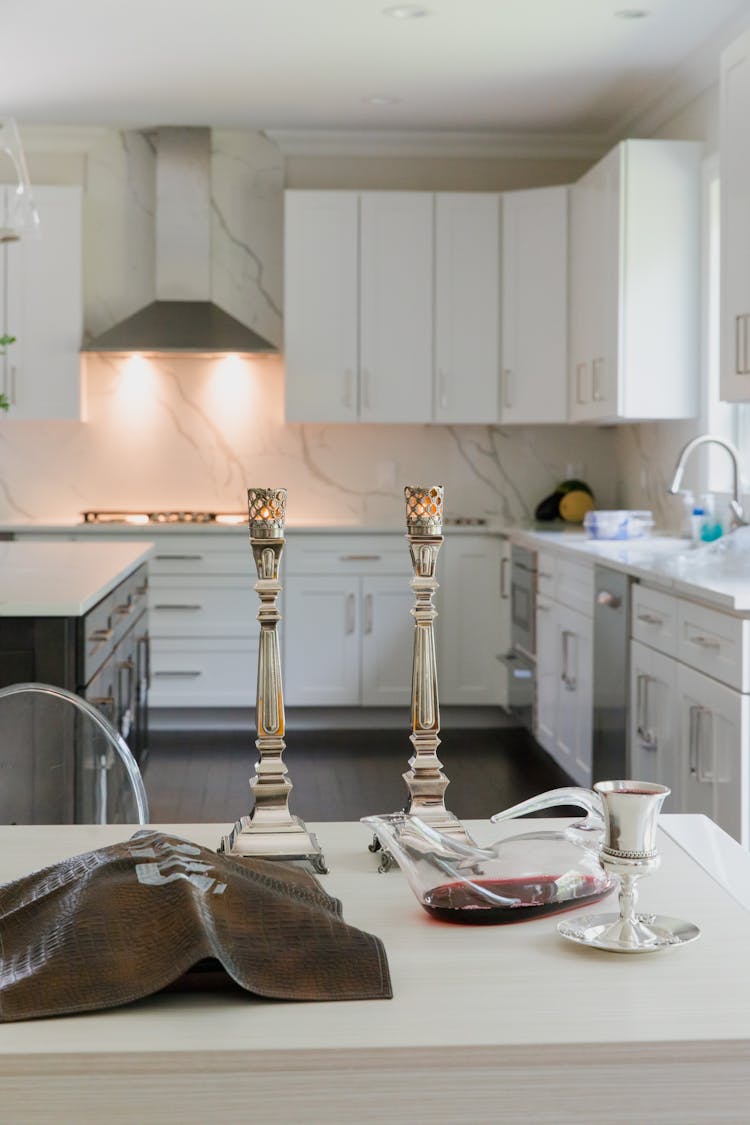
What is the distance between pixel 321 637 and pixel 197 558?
0.66 metres

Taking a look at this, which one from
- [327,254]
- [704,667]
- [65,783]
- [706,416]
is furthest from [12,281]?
[65,783]

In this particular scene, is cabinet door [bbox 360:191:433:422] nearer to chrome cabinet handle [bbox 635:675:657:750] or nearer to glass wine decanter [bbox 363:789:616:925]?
chrome cabinet handle [bbox 635:675:657:750]

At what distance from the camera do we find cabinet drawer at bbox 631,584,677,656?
3492 mm

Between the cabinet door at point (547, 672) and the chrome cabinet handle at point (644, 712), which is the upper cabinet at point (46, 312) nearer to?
the cabinet door at point (547, 672)

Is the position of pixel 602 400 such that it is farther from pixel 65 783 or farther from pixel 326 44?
pixel 65 783

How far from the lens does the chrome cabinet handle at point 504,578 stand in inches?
231

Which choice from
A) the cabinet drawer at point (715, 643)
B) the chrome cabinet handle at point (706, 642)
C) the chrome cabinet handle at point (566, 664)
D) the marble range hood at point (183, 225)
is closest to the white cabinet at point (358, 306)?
the marble range hood at point (183, 225)

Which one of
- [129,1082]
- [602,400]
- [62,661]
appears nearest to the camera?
[129,1082]

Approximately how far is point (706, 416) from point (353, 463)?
6.49 ft

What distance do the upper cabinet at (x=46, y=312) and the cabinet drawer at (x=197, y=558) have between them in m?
0.77

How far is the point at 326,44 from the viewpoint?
4.88m

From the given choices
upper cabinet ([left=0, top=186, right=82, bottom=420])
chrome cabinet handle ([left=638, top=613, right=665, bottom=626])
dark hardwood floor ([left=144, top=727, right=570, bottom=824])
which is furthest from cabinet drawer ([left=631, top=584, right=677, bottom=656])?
upper cabinet ([left=0, top=186, right=82, bottom=420])

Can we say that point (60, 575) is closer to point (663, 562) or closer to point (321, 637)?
point (663, 562)

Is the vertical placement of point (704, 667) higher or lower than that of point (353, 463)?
lower
